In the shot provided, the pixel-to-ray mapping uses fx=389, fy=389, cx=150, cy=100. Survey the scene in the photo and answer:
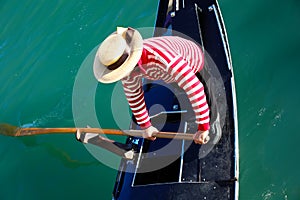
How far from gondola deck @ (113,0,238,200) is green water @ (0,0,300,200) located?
92 cm

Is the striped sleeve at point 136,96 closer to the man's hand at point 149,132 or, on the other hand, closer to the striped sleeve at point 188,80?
the man's hand at point 149,132

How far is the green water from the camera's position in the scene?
4.82 meters

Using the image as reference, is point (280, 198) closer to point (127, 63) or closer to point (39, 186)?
point (127, 63)

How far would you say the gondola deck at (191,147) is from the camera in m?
3.84

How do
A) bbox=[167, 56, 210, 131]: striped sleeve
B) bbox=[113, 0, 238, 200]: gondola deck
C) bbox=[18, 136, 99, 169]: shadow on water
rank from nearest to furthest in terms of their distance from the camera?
bbox=[167, 56, 210, 131]: striped sleeve < bbox=[113, 0, 238, 200]: gondola deck < bbox=[18, 136, 99, 169]: shadow on water

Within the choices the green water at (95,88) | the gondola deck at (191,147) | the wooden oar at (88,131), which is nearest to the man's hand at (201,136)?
the wooden oar at (88,131)

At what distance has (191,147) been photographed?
4098 mm

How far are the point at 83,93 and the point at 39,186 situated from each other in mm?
1672

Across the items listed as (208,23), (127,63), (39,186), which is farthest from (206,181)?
(39,186)

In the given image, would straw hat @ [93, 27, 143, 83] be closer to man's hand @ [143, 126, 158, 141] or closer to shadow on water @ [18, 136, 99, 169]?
man's hand @ [143, 126, 158, 141]

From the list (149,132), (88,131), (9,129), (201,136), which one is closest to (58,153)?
(9,129)

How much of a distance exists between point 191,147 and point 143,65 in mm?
1247

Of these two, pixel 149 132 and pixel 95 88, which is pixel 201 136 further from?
pixel 95 88

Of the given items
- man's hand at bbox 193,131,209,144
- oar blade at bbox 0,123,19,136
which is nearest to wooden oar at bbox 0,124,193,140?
oar blade at bbox 0,123,19,136
